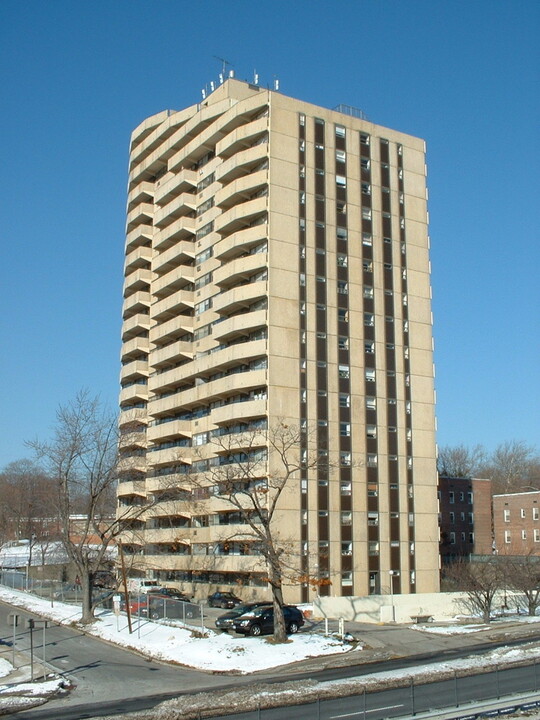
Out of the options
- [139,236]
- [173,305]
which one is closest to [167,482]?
[173,305]

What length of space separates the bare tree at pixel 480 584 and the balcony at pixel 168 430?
93.4 feet

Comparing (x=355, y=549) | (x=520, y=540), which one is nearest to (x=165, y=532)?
(x=355, y=549)

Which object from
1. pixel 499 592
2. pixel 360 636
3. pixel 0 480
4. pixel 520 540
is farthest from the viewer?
pixel 0 480

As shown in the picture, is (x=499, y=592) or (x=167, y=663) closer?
(x=167, y=663)

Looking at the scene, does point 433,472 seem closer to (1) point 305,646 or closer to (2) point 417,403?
(2) point 417,403

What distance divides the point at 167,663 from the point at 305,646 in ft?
22.6

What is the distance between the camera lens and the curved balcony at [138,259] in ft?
291

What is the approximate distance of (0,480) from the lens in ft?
532

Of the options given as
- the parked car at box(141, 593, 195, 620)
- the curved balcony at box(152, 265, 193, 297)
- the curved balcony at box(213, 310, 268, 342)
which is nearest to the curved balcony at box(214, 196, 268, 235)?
the curved balcony at box(152, 265, 193, 297)

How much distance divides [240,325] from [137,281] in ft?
78.9

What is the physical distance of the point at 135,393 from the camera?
8738 cm

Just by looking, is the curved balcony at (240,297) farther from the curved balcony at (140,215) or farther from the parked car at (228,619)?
the parked car at (228,619)

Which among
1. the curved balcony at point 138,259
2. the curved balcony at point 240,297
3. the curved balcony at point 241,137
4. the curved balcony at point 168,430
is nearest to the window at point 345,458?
the curved balcony at point 240,297

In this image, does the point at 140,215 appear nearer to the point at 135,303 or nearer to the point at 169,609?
the point at 135,303
